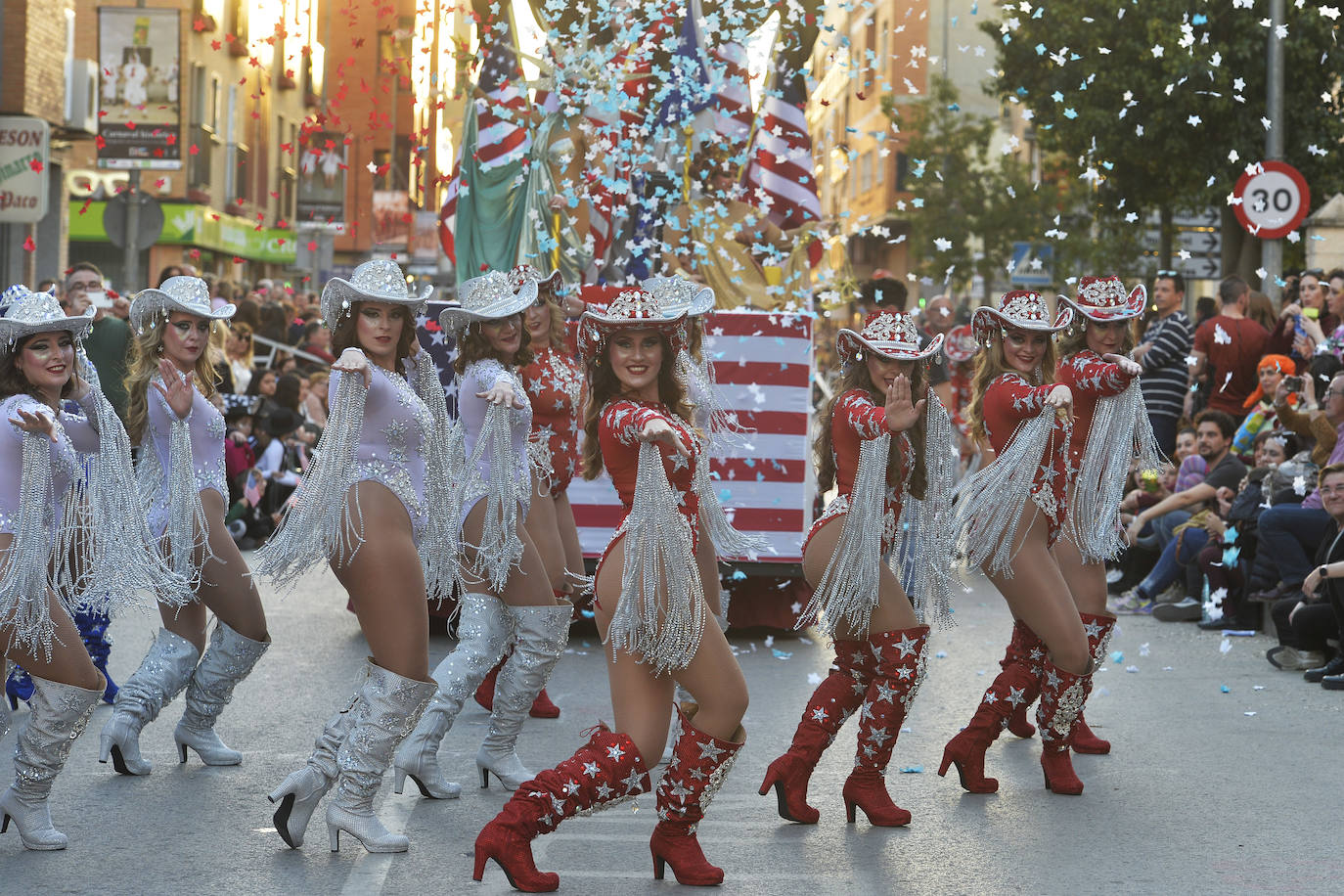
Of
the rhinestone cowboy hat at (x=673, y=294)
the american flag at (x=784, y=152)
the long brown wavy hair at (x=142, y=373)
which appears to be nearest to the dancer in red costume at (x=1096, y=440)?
the rhinestone cowboy hat at (x=673, y=294)

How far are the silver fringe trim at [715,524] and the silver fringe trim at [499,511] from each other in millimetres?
1101

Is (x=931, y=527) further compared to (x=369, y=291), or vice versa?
(x=931, y=527)

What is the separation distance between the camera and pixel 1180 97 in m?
21.4

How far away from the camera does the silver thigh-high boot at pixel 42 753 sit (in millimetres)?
5715

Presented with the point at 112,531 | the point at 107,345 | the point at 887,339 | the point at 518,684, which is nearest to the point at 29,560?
the point at 112,531

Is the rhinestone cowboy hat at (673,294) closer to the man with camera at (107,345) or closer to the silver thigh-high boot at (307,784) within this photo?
the silver thigh-high boot at (307,784)

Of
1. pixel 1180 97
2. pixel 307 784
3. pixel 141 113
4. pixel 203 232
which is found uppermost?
pixel 1180 97

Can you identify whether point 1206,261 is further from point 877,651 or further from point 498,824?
point 498,824

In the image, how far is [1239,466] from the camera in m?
11.9

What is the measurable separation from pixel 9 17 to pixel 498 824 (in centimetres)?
2174

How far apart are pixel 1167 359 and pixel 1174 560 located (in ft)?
5.35

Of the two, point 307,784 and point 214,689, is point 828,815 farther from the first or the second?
point 214,689

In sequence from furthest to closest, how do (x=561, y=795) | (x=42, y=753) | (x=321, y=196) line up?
(x=321, y=196) < (x=42, y=753) < (x=561, y=795)

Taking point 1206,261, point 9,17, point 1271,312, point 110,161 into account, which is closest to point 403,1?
point 9,17
